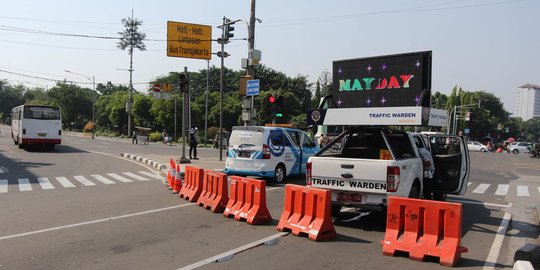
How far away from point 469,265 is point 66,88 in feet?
298

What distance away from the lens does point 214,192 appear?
32.6 feet

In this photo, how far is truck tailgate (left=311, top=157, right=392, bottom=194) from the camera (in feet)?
26.5

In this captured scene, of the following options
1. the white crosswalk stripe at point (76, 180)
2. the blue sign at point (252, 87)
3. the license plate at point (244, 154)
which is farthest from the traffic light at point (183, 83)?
the license plate at point (244, 154)

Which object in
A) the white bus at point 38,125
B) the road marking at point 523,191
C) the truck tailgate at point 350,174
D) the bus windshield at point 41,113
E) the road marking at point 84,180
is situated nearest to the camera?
the truck tailgate at point 350,174

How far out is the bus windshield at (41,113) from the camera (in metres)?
27.6

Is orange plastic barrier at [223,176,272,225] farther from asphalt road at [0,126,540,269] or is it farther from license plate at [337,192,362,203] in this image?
license plate at [337,192,362,203]

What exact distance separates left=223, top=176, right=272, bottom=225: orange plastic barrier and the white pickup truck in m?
1.13

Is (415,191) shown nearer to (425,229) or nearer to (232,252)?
(425,229)

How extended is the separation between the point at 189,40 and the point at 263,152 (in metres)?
13.5

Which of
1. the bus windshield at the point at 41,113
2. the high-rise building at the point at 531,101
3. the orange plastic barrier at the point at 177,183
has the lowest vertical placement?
the orange plastic barrier at the point at 177,183

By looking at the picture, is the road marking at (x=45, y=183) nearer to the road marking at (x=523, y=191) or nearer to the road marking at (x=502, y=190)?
the road marking at (x=502, y=190)

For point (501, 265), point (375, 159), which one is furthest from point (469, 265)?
point (375, 159)

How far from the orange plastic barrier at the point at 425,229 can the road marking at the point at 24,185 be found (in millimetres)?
10867

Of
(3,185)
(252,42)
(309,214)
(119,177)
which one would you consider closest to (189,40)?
(252,42)
